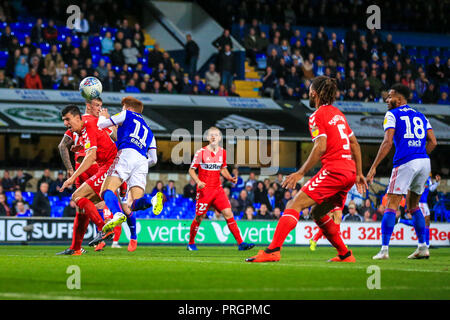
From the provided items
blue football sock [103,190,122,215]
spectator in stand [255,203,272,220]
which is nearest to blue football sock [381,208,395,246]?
blue football sock [103,190,122,215]

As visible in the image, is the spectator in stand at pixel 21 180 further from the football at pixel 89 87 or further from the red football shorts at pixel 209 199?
the football at pixel 89 87

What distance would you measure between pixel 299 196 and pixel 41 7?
871 inches

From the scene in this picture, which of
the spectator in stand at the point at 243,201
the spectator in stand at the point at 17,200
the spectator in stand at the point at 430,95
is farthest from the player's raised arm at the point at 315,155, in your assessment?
the spectator in stand at the point at 430,95

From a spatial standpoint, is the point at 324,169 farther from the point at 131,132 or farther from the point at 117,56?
the point at 117,56

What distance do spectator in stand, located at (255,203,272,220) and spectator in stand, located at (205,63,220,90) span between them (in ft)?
22.5

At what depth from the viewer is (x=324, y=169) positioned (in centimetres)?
951

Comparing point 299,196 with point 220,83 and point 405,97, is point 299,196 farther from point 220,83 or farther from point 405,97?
point 220,83

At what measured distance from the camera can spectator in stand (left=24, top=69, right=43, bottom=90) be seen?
24.7 m

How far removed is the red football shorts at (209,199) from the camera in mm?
15148

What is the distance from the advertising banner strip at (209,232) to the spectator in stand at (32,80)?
23.3ft

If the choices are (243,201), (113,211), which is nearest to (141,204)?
(113,211)

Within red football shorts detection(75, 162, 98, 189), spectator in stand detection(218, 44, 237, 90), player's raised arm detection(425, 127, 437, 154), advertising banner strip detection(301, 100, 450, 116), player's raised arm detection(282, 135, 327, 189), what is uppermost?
spectator in stand detection(218, 44, 237, 90)

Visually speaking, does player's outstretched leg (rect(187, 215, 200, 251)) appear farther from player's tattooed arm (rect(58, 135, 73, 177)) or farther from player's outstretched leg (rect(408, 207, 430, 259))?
player's outstretched leg (rect(408, 207, 430, 259))

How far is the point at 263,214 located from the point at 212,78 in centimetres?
745
